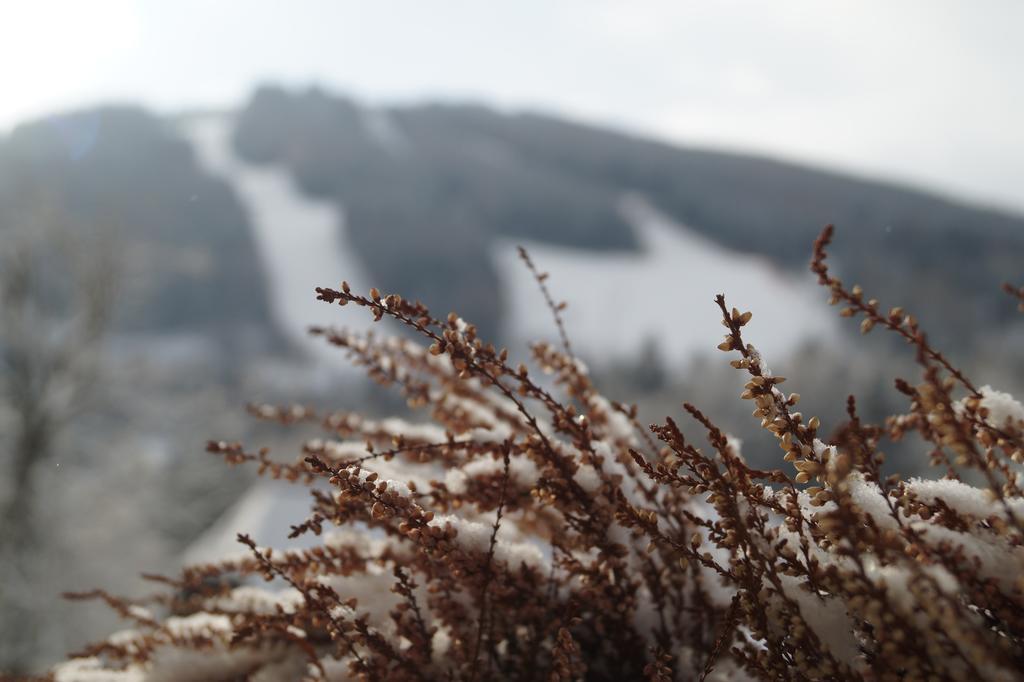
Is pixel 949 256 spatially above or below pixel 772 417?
above

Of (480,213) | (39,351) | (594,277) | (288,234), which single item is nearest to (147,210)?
(39,351)

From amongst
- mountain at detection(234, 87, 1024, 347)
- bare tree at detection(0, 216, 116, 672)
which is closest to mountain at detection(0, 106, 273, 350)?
bare tree at detection(0, 216, 116, 672)

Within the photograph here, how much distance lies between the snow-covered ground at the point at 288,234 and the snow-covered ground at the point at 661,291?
1269 cm

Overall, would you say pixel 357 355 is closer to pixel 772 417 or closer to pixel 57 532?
pixel 772 417

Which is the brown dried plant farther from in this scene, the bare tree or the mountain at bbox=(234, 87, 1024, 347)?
the mountain at bbox=(234, 87, 1024, 347)

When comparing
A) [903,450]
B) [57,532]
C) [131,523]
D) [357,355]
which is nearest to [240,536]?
[357,355]

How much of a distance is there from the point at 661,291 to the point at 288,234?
29.4 metres

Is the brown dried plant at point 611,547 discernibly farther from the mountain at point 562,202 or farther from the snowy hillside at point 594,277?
the mountain at point 562,202

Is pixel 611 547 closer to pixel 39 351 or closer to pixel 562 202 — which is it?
pixel 39 351

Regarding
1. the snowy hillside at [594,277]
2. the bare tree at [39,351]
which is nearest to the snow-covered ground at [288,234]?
the snowy hillside at [594,277]

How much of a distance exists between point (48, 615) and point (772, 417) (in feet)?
47.3

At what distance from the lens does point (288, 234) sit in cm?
5656

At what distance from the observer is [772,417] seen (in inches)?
32.6

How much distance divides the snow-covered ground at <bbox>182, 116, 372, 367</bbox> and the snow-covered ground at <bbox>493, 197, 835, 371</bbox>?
12689 millimetres
